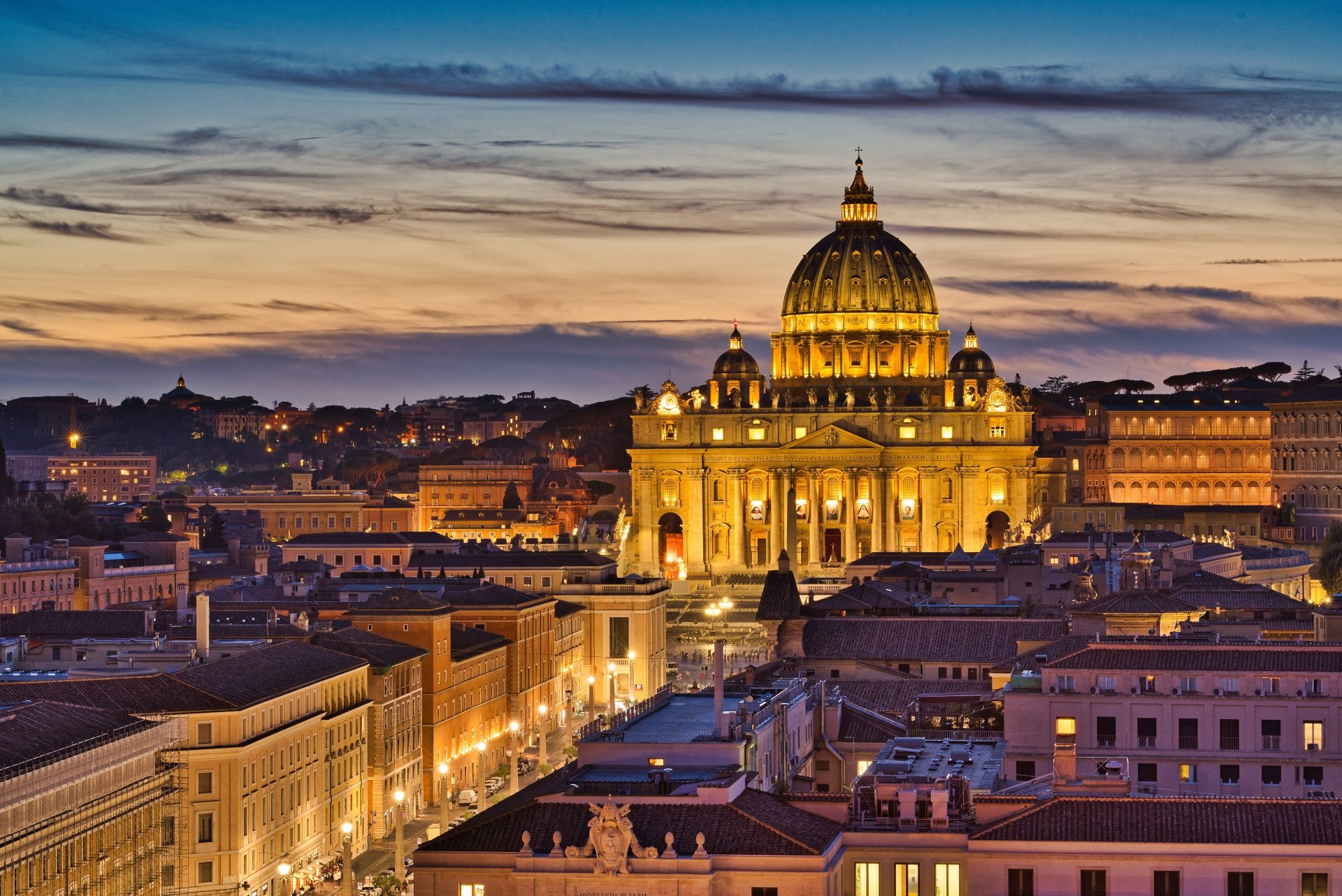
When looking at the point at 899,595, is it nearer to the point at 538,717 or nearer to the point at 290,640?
the point at 538,717

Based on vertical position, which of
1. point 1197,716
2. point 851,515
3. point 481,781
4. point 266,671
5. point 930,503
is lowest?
point 481,781

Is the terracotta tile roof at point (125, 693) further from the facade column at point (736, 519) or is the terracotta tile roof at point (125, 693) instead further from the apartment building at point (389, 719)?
A: the facade column at point (736, 519)

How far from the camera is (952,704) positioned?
72562 millimetres

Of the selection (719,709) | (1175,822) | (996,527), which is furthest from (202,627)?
(996,527)

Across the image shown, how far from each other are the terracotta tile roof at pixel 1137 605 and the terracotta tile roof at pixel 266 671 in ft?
67.4

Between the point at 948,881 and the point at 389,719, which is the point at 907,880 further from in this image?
the point at 389,719

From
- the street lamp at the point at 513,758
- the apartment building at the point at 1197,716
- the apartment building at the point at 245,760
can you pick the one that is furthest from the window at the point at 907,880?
the street lamp at the point at 513,758

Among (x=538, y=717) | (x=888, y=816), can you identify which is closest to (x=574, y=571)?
(x=538, y=717)

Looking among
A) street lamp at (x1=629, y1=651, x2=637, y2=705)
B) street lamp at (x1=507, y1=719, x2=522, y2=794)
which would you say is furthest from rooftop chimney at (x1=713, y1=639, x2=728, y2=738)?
street lamp at (x1=629, y1=651, x2=637, y2=705)

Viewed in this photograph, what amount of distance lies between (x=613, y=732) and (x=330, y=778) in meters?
25.9

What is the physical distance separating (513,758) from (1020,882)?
3788cm

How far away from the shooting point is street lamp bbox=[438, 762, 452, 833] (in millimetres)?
80562

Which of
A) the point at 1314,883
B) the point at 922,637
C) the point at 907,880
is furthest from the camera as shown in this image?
the point at 922,637

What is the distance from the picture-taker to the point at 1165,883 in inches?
1817
